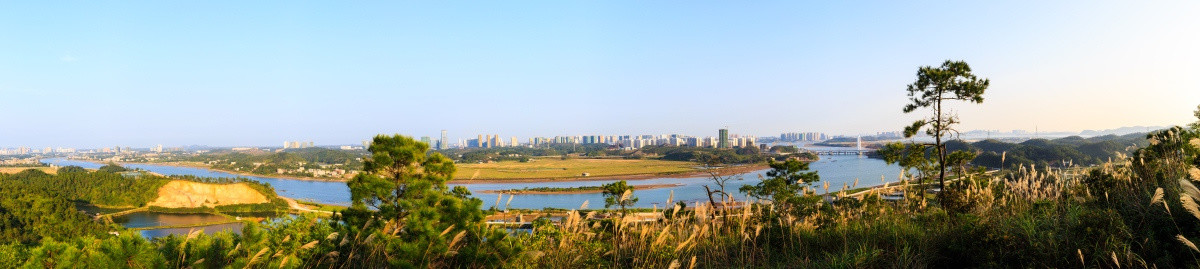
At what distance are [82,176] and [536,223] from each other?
100873mm

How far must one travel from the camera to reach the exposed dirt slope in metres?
64.4

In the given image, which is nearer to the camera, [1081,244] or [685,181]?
[1081,244]

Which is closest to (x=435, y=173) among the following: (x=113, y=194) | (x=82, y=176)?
(x=113, y=194)

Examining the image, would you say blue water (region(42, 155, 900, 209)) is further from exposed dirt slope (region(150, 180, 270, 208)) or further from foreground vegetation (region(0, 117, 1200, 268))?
foreground vegetation (region(0, 117, 1200, 268))

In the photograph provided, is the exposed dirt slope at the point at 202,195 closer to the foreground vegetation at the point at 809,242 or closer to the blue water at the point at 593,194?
the blue water at the point at 593,194

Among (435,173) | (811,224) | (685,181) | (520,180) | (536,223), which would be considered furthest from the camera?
(520,180)

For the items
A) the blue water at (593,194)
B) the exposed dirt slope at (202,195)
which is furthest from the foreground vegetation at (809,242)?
the exposed dirt slope at (202,195)

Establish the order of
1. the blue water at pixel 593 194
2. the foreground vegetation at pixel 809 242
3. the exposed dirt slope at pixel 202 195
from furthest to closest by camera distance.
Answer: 1. the exposed dirt slope at pixel 202 195
2. the blue water at pixel 593 194
3. the foreground vegetation at pixel 809 242

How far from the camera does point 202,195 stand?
66.2 m

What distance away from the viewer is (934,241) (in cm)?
393

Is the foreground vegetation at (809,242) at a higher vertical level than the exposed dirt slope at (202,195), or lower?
higher

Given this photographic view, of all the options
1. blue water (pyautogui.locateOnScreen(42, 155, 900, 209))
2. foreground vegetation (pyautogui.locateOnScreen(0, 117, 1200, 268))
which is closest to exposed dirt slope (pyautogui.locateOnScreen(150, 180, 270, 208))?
blue water (pyautogui.locateOnScreen(42, 155, 900, 209))

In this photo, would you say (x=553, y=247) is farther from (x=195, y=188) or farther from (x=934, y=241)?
(x=195, y=188)

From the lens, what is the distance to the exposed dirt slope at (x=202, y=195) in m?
64.4
